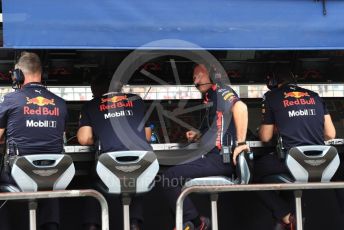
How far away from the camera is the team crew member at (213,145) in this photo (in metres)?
3.93

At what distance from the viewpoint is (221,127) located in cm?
402

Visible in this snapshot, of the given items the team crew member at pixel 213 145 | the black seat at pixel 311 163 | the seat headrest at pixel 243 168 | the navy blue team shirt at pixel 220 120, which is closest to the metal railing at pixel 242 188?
the black seat at pixel 311 163

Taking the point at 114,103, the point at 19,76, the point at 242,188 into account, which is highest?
the point at 19,76

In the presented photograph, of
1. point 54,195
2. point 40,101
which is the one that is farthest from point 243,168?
point 40,101

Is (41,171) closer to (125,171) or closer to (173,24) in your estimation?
(125,171)

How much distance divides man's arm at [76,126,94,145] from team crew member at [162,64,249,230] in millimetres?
600

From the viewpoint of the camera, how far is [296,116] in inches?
163

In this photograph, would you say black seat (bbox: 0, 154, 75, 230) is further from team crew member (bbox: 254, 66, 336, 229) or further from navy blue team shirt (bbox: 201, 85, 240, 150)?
team crew member (bbox: 254, 66, 336, 229)

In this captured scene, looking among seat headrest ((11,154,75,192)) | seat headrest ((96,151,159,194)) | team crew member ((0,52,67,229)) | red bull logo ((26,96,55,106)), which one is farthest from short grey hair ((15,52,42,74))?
seat headrest ((96,151,159,194))

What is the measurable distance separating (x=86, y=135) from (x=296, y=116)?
156 cm

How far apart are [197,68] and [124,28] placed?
0.76 m

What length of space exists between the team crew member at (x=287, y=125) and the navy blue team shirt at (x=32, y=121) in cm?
156

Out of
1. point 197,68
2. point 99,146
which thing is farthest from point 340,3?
point 99,146

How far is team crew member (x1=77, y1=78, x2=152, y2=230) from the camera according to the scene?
395 cm
